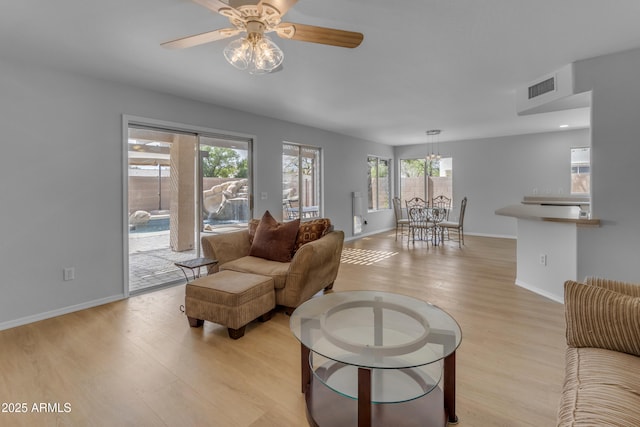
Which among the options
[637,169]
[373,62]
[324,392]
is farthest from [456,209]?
[324,392]

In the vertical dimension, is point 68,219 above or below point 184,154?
below

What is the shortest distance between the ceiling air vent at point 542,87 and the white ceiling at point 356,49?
0.55 feet

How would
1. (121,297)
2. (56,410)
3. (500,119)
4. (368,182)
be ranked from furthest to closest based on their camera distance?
(368,182) → (500,119) → (121,297) → (56,410)

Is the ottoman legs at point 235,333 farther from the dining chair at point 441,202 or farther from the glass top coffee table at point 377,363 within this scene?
the dining chair at point 441,202

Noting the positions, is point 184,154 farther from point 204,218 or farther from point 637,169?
point 637,169

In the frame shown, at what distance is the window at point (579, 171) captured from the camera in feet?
21.4

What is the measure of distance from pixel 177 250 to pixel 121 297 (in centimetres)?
101

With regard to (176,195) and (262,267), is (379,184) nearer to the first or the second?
(176,195)

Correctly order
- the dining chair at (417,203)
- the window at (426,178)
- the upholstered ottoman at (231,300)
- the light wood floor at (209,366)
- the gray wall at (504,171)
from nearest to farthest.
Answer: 1. the light wood floor at (209,366)
2. the upholstered ottoman at (231,300)
3. the gray wall at (504,171)
4. the dining chair at (417,203)
5. the window at (426,178)

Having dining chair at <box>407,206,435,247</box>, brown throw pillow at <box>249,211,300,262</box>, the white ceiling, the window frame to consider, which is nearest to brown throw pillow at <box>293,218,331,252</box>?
brown throw pillow at <box>249,211,300,262</box>

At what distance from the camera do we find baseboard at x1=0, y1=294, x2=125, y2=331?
9.07 feet

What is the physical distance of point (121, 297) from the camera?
3.47 meters

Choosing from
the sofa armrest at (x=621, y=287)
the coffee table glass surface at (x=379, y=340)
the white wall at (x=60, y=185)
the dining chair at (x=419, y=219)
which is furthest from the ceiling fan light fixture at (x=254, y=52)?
the dining chair at (x=419, y=219)

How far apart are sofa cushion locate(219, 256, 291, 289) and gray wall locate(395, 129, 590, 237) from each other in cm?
641
